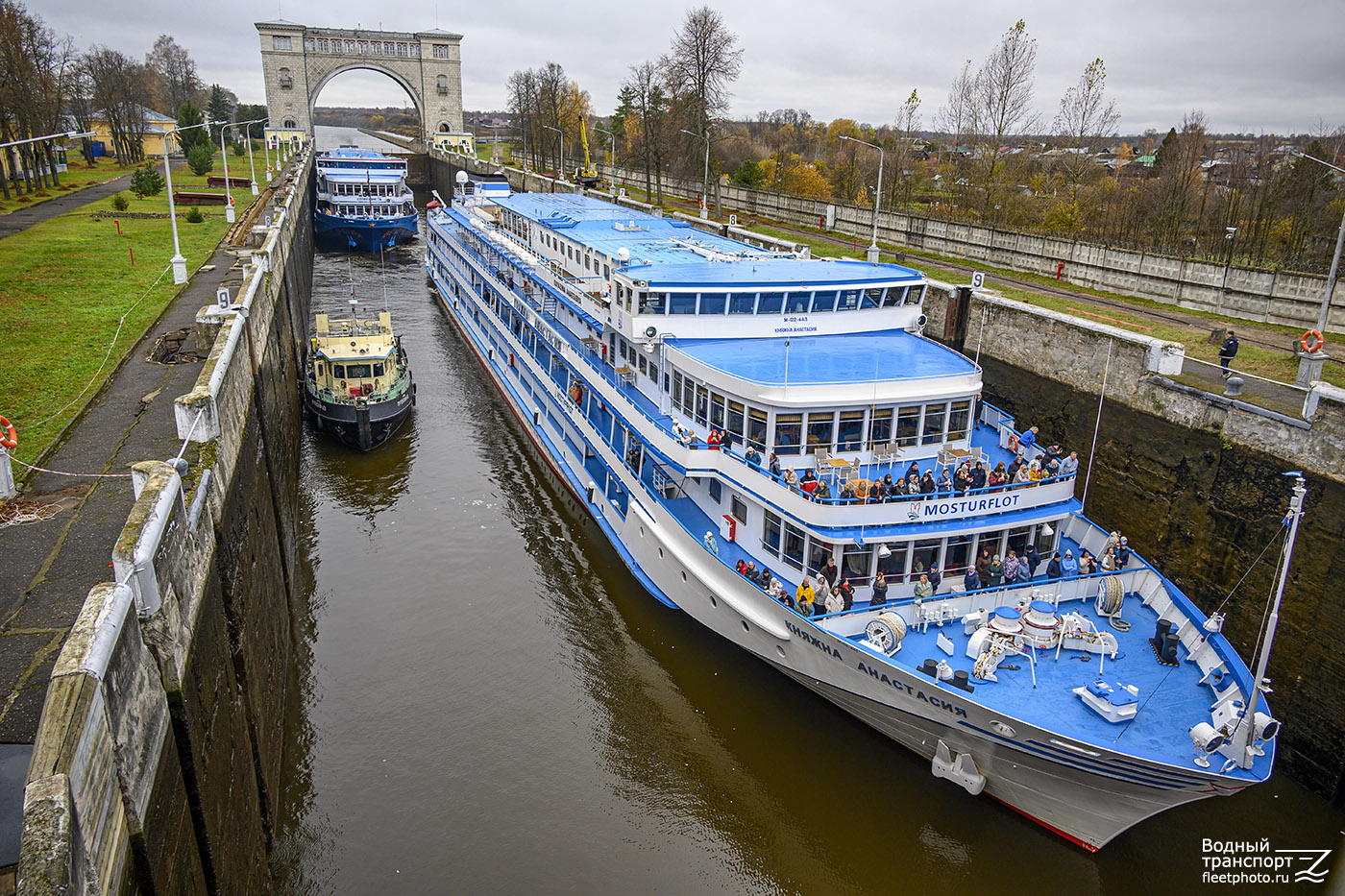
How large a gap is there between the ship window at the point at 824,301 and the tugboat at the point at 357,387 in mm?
15574

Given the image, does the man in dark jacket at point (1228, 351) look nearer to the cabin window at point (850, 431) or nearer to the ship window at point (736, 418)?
the cabin window at point (850, 431)

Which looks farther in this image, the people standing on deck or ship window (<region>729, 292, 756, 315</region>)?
ship window (<region>729, 292, 756, 315</region>)

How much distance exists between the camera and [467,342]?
4284cm

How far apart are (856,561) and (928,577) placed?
1.37 metres

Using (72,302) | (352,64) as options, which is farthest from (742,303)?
(352,64)

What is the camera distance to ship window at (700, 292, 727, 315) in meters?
20.5

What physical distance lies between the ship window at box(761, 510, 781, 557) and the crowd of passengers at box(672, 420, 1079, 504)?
96 cm

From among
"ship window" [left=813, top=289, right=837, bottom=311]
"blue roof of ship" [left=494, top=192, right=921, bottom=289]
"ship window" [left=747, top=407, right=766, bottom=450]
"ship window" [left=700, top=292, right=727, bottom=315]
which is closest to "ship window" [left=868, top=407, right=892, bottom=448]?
"ship window" [left=747, top=407, right=766, bottom=450]

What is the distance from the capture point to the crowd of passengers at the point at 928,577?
14.9m

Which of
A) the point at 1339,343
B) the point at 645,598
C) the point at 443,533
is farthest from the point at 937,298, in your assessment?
the point at 443,533

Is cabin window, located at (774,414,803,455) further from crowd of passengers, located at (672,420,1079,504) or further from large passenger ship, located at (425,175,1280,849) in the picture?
crowd of passengers, located at (672,420,1079,504)

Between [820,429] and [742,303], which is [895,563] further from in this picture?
[742,303]

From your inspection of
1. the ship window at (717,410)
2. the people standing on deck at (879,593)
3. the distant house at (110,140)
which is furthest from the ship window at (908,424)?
the distant house at (110,140)

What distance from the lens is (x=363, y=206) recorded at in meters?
67.8
